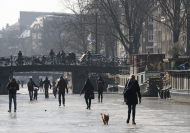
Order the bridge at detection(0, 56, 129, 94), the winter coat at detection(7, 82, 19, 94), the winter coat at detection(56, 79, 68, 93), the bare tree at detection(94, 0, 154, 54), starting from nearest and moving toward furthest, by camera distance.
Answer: the winter coat at detection(7, 82, 19, 94) → the winter coat at detection(56, 79, 68, 93) → the bare tree at detection(94, 0, 154, 54) → the bridge at detection(0, 56, 129, 94)

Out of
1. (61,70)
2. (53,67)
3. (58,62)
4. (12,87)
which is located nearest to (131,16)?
(58,62)

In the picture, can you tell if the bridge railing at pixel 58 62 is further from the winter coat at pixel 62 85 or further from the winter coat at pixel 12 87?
the winter coat at pixel 12 87

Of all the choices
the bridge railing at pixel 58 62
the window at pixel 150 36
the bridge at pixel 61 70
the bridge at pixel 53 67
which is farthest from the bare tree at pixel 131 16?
the window at pixel 150 36

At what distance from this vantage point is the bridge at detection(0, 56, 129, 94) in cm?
6681

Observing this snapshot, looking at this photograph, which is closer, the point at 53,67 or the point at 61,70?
the point at 53,67

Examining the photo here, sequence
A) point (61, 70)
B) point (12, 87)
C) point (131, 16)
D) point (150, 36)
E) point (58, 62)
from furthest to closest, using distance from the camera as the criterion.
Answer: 1. point (150, 36)
2. point (61, 70)
3. point (58, 62)
4. point (131, 16)
5. point (12, 87)

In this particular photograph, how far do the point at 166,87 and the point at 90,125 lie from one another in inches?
972

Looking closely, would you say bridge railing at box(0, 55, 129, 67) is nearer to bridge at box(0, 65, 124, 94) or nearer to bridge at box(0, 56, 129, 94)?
bridge at box(0, 56, 129, 94)

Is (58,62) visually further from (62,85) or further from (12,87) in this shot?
(12,87)

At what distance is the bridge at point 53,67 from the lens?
219 feet

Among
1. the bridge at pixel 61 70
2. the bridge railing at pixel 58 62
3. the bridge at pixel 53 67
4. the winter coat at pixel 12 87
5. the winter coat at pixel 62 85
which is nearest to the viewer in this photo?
the winter coat at pixel 12 87

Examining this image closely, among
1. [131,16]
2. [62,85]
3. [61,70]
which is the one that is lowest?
[62,85]

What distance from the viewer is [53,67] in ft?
227

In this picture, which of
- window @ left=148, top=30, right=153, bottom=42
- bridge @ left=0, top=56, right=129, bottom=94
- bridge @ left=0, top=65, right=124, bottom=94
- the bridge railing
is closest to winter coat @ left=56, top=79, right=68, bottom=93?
bridge @ left=0, top=65, right=124, bottom=94
